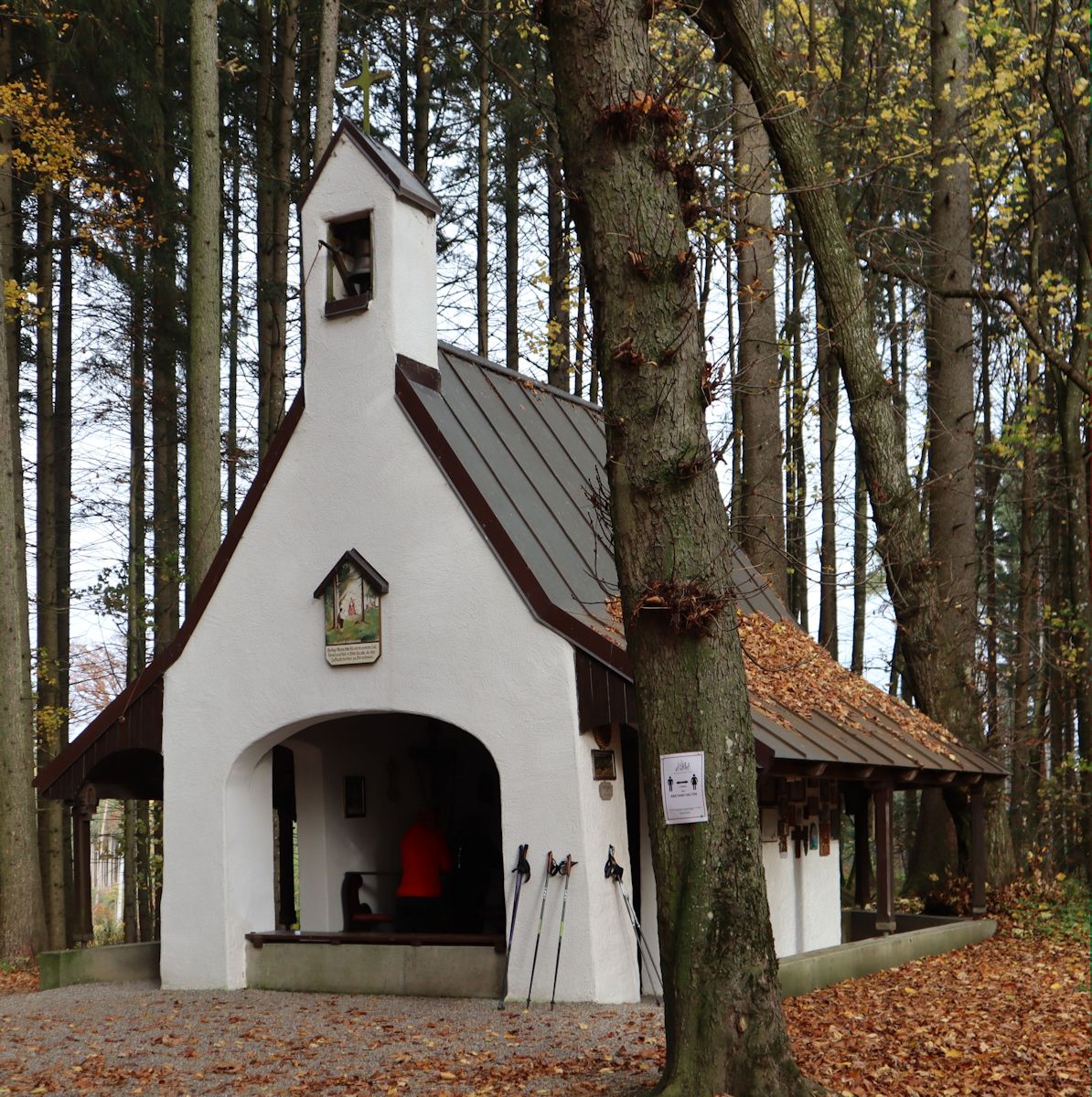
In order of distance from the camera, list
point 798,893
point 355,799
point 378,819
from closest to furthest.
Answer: point 798,893
point 355,799
point 378,819

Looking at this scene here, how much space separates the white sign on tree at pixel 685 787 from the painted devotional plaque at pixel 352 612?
526 centimetres

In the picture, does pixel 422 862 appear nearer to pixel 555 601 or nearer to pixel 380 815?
pixel 380 815

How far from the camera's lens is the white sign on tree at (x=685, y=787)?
7.62 meters

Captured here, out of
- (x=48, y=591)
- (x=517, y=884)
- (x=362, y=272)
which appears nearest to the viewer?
(x=517, y=884)

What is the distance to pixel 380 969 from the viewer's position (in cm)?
1231

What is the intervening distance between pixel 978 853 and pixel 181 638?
850 centimetres

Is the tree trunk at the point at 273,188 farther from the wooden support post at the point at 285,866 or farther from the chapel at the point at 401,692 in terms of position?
the chapel at the point at 401,692

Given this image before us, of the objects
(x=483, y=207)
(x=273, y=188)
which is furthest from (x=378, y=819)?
(x=483, y=207)

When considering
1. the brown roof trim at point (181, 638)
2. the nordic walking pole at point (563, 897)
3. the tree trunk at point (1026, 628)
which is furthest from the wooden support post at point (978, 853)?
the brown roof trim at point (181, 638)

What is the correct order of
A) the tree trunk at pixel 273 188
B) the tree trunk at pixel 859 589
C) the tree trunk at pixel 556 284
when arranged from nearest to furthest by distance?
the tree trunk at pixel 273 188
the tree trunk at pixel 556 284
the tree trunk at pixel 859 589

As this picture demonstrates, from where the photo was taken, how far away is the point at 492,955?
38.9 feet

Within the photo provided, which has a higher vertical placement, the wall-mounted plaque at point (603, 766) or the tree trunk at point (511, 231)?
the tree trunk at point (511, 231)

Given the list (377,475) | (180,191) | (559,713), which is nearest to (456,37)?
(180,191)

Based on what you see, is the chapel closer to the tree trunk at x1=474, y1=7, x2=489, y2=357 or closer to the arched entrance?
the arched entrance
